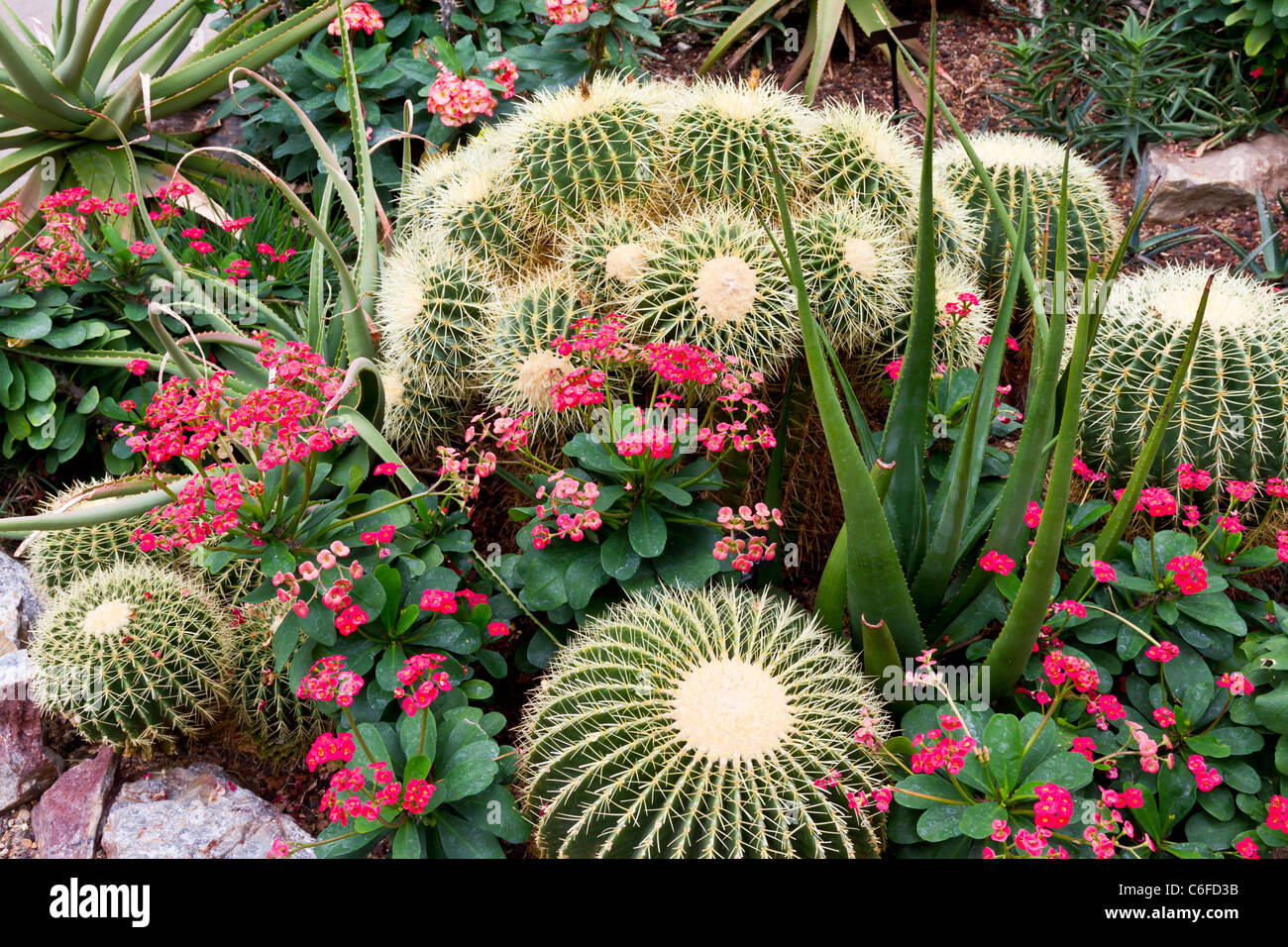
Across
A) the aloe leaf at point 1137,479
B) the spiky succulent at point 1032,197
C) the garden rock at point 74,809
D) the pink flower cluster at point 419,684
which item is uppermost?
the spiky succulent at point 1032,197

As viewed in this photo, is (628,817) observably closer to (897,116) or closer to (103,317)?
(103,317)

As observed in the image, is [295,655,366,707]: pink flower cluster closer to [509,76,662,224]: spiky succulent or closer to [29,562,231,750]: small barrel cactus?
[29,562,231,750]: small barrel cactus

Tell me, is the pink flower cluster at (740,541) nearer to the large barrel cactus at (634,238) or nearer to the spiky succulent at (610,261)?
the large barrel cactus at (634,238)

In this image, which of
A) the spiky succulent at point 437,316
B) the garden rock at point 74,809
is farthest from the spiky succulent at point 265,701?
the spiky succulent at point 437,316

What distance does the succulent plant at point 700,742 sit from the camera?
65.1 inches

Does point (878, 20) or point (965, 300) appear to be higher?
point (878, 20)

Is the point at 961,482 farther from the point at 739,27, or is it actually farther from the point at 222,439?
the point at 739,27

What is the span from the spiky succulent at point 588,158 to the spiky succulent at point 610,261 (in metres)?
0.13

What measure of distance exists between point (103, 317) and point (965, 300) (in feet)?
8.91

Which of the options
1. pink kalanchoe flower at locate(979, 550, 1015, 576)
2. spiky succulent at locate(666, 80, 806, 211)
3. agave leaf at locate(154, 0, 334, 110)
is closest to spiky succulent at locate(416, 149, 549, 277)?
spiky succulent at locate(666, 80, 806, 211)

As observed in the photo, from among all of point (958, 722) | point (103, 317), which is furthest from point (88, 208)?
point (958, 722)

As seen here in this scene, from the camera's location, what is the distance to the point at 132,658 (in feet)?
7.20

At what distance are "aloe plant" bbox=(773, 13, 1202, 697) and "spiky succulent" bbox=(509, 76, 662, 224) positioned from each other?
841 millimetres

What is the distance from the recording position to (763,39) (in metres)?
4.91
